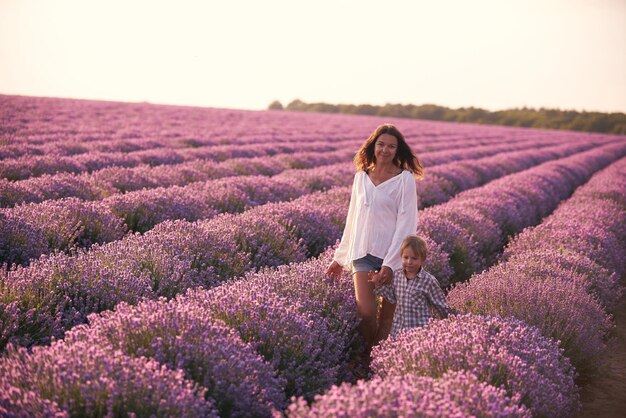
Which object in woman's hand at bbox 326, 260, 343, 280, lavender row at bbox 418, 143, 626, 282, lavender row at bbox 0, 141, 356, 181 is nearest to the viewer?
woman's hand at bbox 326, 260, 343, 280

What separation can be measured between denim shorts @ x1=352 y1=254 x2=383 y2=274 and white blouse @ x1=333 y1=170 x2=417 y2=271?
4 centimetres

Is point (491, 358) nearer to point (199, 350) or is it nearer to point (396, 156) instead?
point (199, 350)

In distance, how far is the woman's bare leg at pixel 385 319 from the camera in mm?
4059

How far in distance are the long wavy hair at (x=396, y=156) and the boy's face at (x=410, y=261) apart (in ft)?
2.45

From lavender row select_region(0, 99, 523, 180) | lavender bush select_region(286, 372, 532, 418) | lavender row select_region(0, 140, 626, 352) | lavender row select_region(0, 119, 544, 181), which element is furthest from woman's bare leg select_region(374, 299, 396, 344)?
lavender row select_region(0, 99, 523, 180)

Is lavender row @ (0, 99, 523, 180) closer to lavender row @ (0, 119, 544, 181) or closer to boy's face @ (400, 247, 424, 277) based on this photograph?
lavender row @ (0, 119, 544, 181)

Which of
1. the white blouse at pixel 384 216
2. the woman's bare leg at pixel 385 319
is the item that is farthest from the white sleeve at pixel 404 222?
the woman's bare leg at pixel 385 319

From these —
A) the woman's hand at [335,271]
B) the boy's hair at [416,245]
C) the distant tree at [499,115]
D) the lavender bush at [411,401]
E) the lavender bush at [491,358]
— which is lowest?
the lavender bush at [491,358]

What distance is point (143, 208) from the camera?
661 cm

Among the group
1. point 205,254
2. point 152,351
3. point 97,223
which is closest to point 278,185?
point 97,223

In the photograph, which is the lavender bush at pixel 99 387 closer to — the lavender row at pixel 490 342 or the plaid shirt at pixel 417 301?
the lavender row at pixel 490 342

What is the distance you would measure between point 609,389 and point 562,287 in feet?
2.70

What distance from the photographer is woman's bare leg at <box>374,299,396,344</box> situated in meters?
4.06

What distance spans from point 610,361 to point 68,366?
4.27 m
